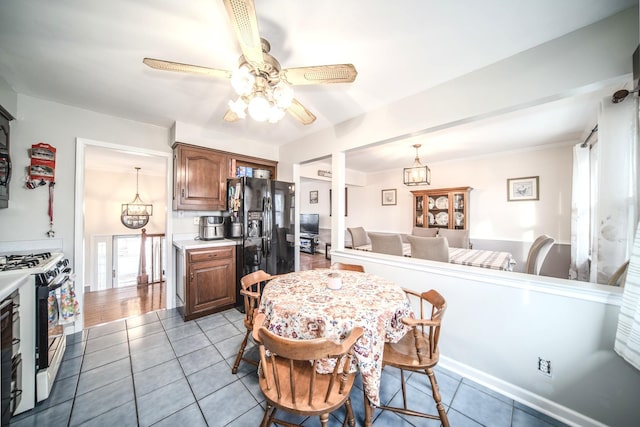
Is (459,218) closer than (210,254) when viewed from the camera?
No

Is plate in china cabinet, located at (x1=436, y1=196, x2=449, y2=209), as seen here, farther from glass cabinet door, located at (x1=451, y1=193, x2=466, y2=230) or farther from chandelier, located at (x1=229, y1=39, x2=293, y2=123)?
chandelier, located at (x1=229, y1=39, x2=293, y2=123)

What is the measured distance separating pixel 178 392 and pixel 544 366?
2.53 metres

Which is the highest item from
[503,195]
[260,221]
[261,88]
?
[261,88]

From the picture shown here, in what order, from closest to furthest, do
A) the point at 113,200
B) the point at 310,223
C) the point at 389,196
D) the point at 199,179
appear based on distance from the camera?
1. the point at 199,179
2. the point at 113,200
3. the point at 389,196
4. the point at 310,223

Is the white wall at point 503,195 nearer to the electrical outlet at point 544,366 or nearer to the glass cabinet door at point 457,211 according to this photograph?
the glass cabinet door at point 457,211

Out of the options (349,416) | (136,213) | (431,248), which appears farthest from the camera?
(136,213)

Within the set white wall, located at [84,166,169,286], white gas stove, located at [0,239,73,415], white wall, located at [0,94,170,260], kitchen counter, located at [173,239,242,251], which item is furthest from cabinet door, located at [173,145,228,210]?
white wall, located at [84,166,169,286]

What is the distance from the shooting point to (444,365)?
6.16 feet

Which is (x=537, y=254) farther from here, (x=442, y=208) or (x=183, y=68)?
(x=183, y=68)

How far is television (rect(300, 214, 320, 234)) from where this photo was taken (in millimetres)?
6783

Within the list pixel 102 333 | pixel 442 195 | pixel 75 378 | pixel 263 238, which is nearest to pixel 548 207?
pixel 442 195

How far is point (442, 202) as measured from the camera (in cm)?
449

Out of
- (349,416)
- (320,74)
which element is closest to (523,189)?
(320,74)

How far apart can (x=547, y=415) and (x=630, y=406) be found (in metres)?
0.40
